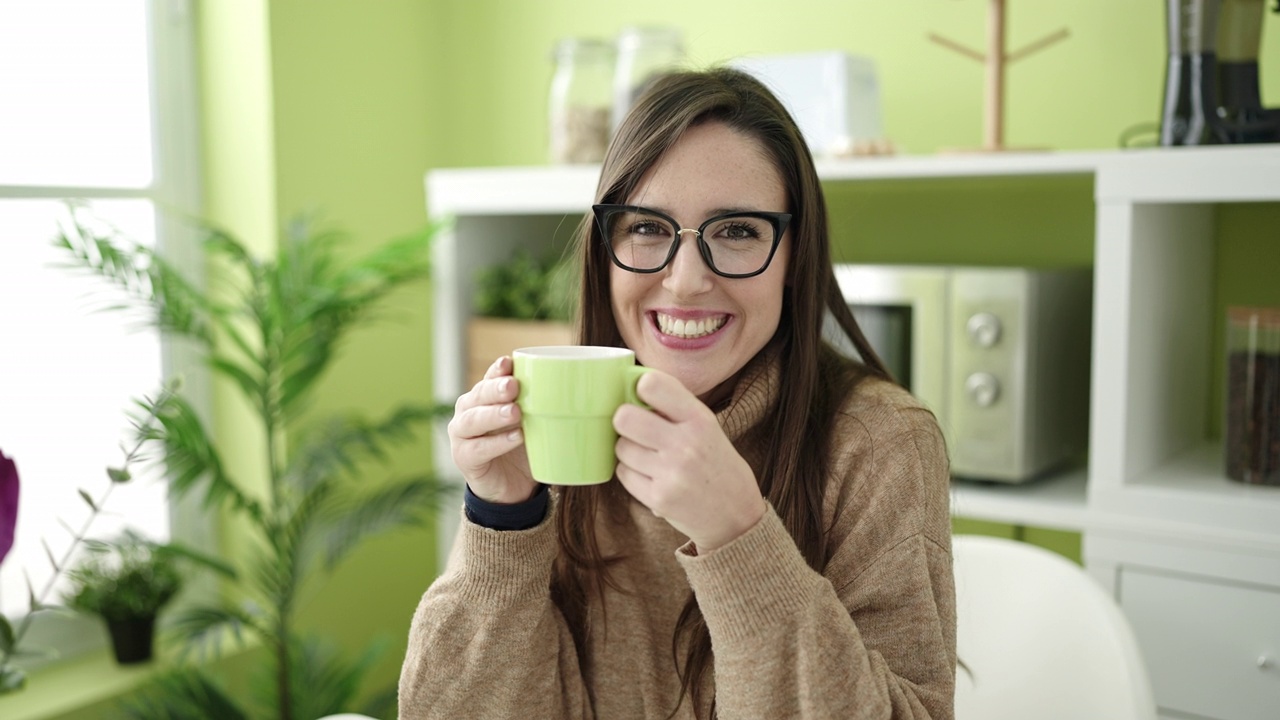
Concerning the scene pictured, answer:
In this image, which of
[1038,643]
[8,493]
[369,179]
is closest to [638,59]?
[369,179]

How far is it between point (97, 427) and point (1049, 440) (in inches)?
70.0

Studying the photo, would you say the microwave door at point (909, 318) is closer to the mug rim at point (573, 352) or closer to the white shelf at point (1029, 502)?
the white shelf at point (1029, 502)

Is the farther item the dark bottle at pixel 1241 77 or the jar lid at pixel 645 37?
the jar lid at pixel 645 37

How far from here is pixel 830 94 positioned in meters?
1.92

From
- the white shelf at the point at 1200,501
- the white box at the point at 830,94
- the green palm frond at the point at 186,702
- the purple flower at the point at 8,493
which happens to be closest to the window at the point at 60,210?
the green palm frond at the point at 186,702

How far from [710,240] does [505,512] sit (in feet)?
1.02

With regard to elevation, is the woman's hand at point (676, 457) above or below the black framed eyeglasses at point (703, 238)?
below

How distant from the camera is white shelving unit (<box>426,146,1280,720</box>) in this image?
146 cm

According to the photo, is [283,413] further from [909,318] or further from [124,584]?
[909,318]

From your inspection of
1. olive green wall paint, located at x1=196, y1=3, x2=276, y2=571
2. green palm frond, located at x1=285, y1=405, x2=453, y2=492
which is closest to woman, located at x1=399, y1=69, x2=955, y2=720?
green palm frond, located at x1=285, y1=405, x2=453, y2=492

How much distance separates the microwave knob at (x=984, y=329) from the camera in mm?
1678

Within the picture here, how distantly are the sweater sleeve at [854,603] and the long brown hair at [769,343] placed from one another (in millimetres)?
55

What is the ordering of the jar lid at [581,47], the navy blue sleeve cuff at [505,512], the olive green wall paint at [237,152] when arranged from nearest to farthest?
the navy blue sleeve cuff at [505,512], the jar lid at [581,47], the olive green wall paint at [237,152]

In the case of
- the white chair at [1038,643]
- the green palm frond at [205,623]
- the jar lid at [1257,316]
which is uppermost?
the jar lid at [1257,316]
